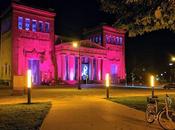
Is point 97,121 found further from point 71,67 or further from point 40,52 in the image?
point 71,67

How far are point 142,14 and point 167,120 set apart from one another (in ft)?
12.6

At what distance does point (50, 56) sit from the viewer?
241 feet

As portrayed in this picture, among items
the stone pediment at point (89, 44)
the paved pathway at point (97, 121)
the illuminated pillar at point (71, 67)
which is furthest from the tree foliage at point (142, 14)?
the stone pediment at point (89, 44)

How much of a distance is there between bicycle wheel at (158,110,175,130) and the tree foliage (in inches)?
118

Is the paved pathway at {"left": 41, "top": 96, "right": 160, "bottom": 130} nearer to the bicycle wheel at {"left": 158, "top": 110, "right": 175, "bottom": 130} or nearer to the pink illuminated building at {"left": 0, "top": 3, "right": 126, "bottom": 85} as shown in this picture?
the bicycle wheel at {"left": 158, "top": 110, "right": 175, "bottom": 130}

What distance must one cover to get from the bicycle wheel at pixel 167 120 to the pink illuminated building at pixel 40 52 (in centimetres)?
4924

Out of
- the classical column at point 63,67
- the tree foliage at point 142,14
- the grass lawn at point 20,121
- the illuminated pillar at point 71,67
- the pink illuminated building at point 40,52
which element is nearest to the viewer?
the tree foliage at point 142,14

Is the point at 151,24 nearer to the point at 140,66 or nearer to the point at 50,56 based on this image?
the point at 50,56

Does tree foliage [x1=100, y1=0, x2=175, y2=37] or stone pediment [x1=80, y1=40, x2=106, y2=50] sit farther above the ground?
stone pediment [x1=80, y1=40, x2=106, y2=50]

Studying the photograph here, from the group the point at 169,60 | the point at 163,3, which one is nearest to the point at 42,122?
the point at 163,3

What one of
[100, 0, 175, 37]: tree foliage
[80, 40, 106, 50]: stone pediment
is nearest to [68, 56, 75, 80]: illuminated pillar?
[80, 40, 106, 50]: stone pediment

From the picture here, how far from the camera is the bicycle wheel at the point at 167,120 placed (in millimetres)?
11711

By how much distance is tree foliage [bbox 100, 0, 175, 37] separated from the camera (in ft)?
33.8

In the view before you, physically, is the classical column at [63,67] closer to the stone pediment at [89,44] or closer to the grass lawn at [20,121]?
the stone pediment at [89,44]
